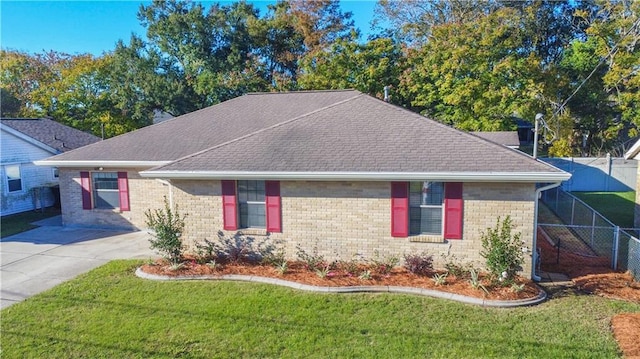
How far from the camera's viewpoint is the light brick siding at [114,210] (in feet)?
47.0

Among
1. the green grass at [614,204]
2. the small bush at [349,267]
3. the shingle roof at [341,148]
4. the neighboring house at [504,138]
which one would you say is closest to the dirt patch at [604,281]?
the shingle roof at [341,148]

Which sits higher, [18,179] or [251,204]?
[18,179]

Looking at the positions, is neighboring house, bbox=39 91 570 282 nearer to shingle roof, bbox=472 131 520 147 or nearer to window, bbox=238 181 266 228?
window, bbox=238 181 266 228

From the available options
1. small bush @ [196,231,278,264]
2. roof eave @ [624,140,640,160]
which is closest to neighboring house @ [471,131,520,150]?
roof eave @ [624,140,640,160]

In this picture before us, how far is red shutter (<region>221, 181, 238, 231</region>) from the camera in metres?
10.6

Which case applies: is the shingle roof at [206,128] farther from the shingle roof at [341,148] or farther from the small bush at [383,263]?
the small bush at [383,263]

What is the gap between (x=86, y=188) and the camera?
49.2ft

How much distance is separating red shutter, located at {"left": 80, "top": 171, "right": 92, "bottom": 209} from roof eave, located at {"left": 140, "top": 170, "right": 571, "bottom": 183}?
19.6 feet

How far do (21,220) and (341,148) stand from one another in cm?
1474

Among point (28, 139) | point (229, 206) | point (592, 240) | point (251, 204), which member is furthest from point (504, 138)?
point (28, 139)

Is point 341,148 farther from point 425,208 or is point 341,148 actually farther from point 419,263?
point 419,263

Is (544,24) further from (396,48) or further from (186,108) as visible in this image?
(186,108)

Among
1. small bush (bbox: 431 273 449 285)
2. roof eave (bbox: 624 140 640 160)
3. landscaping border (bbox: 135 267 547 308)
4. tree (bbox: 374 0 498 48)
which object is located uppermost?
tree (bbox: 374 0 498 48)

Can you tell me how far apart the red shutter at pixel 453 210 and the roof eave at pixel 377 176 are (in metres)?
0.42
